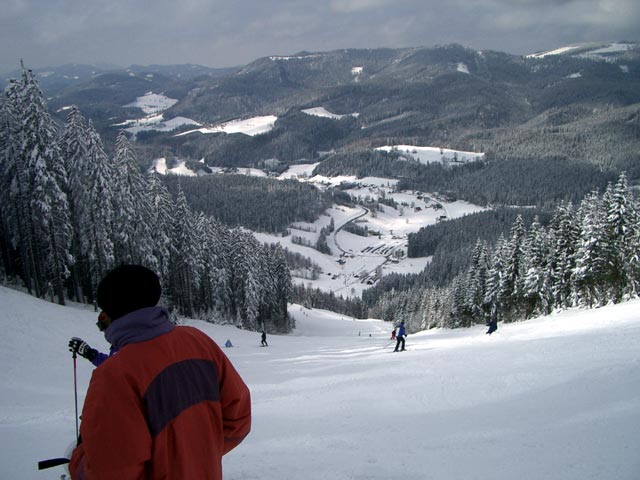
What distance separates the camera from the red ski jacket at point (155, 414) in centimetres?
221

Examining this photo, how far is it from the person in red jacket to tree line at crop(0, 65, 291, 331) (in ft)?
85.8

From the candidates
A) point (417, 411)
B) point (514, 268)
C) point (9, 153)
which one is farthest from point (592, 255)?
point (9, 153)

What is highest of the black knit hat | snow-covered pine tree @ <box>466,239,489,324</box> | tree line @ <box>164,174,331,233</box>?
tree line @ <box>164,174,331,233</box>

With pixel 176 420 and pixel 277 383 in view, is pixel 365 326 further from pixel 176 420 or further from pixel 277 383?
pixel 176 420

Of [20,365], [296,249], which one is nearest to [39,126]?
[20,365]

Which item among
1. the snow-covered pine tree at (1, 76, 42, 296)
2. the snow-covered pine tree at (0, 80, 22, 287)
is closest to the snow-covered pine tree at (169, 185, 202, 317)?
the snow-covered pine tree at (0, 80, 22, 287)

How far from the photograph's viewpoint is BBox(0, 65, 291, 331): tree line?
24.0 metres

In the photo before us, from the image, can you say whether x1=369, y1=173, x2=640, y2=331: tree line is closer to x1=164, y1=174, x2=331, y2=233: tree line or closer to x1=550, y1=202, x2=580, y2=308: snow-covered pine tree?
x1=550, y1=202, x2=580, y2=308: snow-covered pine tree

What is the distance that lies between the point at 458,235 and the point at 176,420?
546 ft

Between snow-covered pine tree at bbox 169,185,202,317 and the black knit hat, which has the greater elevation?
snow-covered pine tree at bbox 169,185,202,317

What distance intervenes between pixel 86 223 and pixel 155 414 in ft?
101

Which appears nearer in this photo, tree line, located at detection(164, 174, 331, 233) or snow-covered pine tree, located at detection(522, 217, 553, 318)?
snow-covered pine tree, located at detection(522, 217, 553, 318)

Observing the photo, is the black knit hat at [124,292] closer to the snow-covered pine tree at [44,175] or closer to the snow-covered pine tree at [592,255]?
the snow-covered pine tree at [44,175]

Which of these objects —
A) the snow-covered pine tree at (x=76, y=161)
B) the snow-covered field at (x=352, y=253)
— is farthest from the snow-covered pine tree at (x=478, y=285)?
the snow-covered field at (x=352, y=253)
